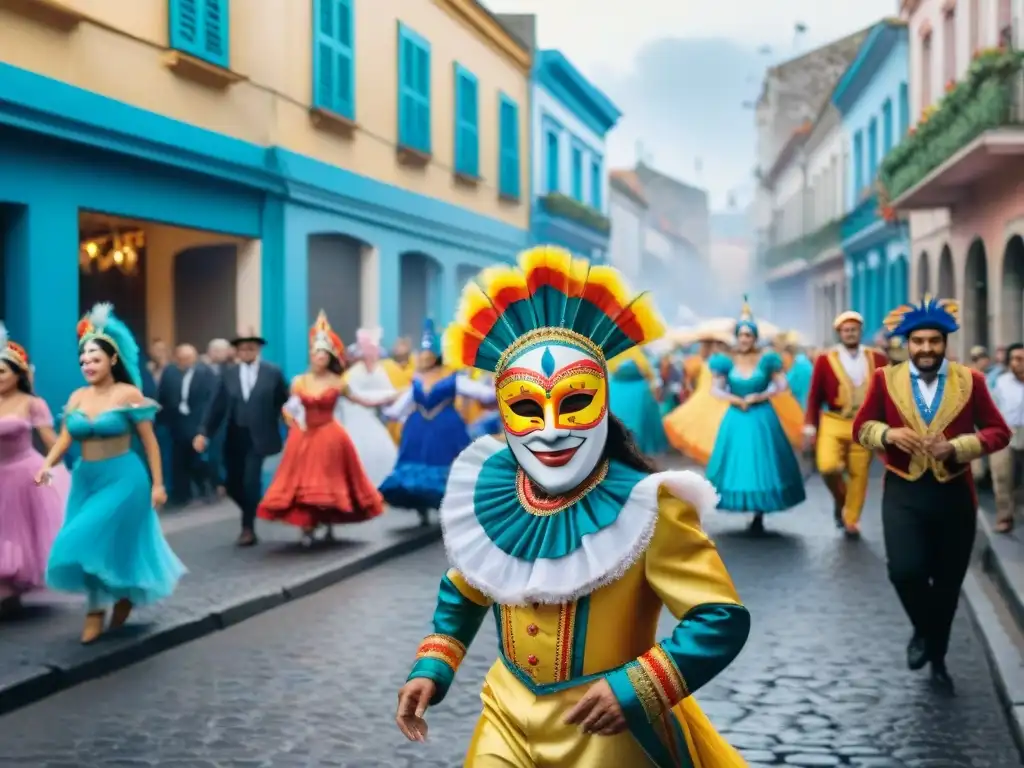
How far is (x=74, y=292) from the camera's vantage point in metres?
12.8

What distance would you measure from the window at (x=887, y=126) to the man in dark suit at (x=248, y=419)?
22.5 metres

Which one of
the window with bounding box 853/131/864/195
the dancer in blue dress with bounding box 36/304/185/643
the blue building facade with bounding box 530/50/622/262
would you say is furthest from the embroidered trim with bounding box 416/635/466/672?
the window with bounding box 853/131/864/195

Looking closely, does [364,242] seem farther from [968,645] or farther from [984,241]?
[968,645]

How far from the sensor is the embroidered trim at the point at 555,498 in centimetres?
341

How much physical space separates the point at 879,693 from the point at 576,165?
96.1ft

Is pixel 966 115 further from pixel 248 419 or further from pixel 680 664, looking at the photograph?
pixel 680 664

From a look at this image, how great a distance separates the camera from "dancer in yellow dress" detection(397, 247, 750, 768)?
3.14 meters

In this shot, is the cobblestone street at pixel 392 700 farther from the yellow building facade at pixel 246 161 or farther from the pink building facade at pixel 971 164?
the pink building facade at pixel 971 164

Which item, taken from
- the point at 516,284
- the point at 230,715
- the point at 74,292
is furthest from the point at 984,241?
the point at 516,284

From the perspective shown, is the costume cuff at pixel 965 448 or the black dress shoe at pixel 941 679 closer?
the costume cuff at pixel 965 448

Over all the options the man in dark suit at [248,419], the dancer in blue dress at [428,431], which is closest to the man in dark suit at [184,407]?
the man in dark suit at [248,419]

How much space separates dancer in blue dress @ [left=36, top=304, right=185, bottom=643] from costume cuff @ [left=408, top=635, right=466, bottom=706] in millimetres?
4484

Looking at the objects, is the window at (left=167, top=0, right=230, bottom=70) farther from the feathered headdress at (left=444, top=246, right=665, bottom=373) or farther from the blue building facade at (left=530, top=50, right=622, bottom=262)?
the blue building facade at (left=530, top=50, right=622, bottom=262)

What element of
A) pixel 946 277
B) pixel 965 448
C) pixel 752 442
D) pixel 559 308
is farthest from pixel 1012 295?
pixel 559 308
